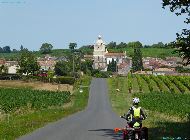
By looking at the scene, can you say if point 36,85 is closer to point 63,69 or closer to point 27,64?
point 27,64

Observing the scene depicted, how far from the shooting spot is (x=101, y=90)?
11094cm

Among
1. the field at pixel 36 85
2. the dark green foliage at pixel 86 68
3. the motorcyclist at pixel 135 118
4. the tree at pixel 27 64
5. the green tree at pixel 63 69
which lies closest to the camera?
the motorcyclist at pixel 135 118

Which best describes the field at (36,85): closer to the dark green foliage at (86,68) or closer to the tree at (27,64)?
the tree at (27,64)

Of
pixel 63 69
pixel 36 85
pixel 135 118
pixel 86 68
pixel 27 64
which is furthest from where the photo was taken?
pixel 86 68

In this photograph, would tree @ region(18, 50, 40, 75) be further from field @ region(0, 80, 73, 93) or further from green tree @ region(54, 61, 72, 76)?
field @ region(0, 80, 73, 93)

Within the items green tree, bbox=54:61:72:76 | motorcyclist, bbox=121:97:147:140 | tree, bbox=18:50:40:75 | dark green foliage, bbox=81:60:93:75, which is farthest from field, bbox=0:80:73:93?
motorcyclist, bbox=121:97:147:140

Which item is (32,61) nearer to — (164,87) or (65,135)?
(164,87)

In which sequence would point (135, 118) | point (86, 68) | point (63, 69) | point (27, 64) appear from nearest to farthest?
1. point (135, 118)
2. point (27, 64)
3. point (63, 69)
4. point (86, 68)

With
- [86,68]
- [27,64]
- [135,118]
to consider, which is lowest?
[86,68]

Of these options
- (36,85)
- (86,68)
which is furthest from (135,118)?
(86,68)

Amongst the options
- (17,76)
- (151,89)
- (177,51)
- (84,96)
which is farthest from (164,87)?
(177,51)

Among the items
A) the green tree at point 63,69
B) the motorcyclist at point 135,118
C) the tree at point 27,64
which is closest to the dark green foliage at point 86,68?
the green tree at point 63,69

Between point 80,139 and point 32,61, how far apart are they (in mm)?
120585

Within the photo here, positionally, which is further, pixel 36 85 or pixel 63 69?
pixel 63 69
